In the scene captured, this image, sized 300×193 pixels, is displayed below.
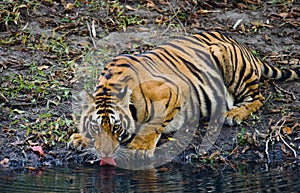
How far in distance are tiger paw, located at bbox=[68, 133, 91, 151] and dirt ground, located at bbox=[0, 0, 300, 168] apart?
77 mm

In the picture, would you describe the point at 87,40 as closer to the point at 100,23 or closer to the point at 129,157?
the point at 100,23

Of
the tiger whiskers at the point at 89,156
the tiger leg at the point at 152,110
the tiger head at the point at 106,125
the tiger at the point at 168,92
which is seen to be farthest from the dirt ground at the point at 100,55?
the tiger head at the point at 106,125

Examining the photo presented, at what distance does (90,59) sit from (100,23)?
1.06m

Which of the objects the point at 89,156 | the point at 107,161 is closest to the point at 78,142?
the point at 89,156

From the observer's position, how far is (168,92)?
27.4ft

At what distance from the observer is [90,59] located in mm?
10102

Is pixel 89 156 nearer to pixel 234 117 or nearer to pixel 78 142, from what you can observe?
pixel 78 142

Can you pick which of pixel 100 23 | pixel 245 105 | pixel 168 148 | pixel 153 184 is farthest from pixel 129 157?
pixel 100 23

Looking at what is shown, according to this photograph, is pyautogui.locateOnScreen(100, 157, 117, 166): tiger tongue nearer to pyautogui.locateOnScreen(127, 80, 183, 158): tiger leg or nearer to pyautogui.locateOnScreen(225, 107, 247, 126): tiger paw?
pyautogui.locateOnScreen(127, 80, 183, 158): tiger leg

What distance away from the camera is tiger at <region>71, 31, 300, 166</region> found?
7734mm

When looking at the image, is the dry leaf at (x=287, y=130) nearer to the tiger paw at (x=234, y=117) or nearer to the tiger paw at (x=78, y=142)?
the tiger paw at (x=234, y=117)

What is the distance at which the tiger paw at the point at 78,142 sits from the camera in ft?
26.8

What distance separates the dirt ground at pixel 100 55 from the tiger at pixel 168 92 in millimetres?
297

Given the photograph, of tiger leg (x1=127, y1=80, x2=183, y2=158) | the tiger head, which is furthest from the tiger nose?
tiger leg (x1=127, y1=80, x2=183, y2=158)
